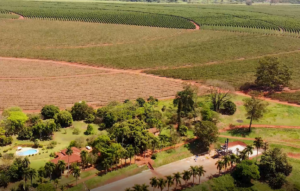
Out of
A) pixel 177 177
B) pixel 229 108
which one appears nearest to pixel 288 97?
pixel 229 108

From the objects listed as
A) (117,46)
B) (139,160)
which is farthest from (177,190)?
(117,46)

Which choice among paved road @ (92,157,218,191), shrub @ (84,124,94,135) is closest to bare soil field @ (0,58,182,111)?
shrub @ (84,124,94,135)

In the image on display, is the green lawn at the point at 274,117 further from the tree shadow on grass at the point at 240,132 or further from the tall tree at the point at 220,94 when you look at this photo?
the tall tree at the point at 220,94

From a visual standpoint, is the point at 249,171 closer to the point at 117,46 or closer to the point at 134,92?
the point at 134,92

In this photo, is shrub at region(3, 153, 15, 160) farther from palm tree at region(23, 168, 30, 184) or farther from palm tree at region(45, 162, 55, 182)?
palm tree at region(45, 162, 55, 182)

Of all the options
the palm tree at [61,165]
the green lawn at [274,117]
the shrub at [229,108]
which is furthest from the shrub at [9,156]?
the shrub at [229,108]

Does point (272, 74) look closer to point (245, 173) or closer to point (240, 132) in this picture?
point (240, 132)
